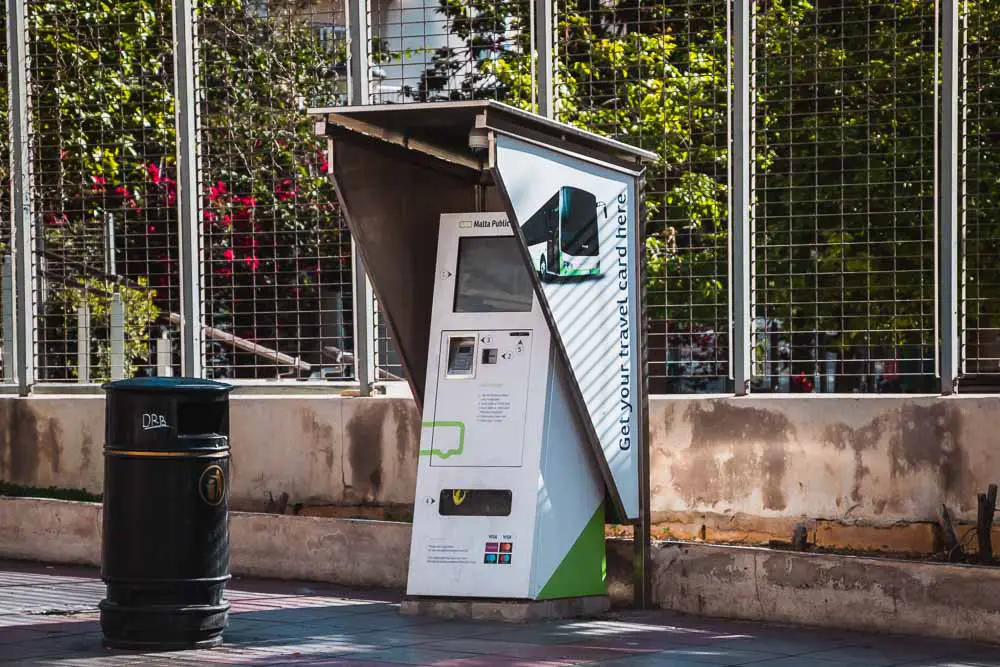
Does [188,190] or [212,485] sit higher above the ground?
[188,190]

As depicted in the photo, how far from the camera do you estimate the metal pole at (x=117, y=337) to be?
12.2 meters

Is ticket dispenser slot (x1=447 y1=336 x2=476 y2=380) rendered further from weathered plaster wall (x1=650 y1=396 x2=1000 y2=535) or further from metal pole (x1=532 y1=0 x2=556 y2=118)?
metal pole (x1=532 y1=0 x2=556 y2=118)

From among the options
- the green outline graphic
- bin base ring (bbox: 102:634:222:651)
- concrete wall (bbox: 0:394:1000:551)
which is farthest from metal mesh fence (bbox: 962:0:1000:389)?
bin base ring (bbox: 102:634:222:651)

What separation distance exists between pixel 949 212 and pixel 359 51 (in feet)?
14.5

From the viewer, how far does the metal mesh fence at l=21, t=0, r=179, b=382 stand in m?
12.2

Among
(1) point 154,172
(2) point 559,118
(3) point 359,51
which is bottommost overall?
(1) point 154,172

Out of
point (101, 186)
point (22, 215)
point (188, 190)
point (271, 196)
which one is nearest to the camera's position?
point (271, 196)

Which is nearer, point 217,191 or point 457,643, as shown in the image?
point 457,643

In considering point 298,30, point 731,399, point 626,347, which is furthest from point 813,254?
point 298,30

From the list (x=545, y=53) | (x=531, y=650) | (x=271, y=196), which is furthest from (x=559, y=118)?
(x=531, y=650)

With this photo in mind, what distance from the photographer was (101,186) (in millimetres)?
12242

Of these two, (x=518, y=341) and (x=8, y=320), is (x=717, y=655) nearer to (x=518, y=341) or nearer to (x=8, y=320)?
(x=518, y=341)

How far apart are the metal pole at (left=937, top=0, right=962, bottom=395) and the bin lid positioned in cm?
441

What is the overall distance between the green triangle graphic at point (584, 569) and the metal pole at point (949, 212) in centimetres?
240
